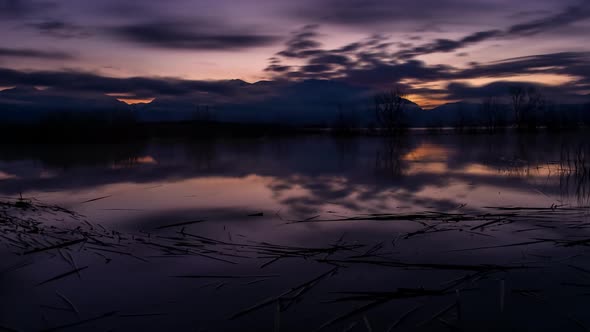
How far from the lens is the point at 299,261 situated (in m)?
4.07

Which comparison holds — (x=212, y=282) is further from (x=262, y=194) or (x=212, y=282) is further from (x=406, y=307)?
(x=262, y=194)

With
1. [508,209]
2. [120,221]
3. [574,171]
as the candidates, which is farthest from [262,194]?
[574,171]

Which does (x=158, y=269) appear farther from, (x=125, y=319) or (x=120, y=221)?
(x=120, y=221)

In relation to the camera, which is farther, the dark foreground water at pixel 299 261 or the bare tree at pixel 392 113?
the bare tree at pixel 392 113

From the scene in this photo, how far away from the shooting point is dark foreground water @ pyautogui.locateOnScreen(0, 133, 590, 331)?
2934mm

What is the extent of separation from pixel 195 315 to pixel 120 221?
3.62 meters

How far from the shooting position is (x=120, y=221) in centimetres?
601

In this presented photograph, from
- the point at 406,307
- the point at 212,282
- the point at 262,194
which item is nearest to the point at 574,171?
the point at 262,194

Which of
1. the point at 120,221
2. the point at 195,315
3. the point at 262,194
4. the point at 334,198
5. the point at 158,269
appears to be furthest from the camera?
the point at 262,194

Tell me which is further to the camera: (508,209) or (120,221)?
(508,209)

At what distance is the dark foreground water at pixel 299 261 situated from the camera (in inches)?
115

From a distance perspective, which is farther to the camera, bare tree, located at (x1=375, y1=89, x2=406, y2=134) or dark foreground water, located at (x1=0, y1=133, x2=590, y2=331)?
bare tree, located at (x1=375, y1=89, x2=406, y2=134)

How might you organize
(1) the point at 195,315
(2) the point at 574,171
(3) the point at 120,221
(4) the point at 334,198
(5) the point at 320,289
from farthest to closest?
(2) the point at 574,171
(4) the point at 334,198
(3) the point at 120,221
(5) the point at 320,289
(1) the point at 195,315

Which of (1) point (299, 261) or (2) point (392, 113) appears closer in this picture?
(1) point (299, 261)
